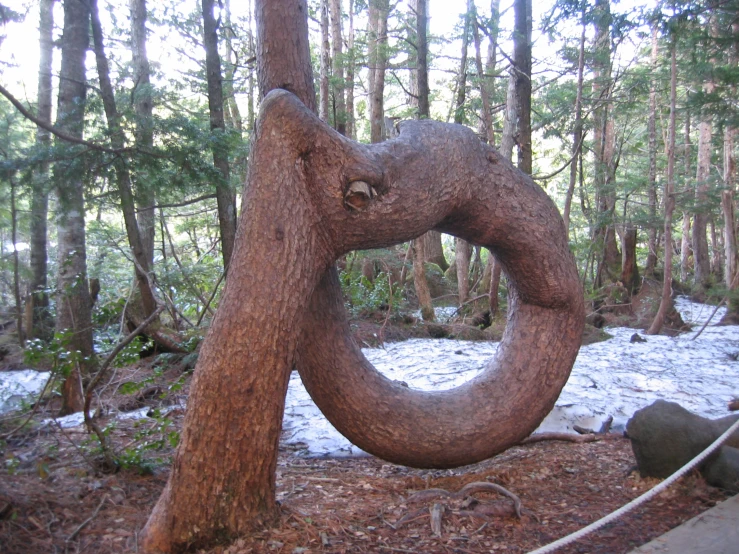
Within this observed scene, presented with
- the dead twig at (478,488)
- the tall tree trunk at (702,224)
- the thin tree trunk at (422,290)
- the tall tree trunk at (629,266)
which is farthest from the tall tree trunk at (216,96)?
the tall tree trunk at (702,224)

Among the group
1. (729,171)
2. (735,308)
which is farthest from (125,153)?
(729,171)

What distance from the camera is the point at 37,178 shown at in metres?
5.35

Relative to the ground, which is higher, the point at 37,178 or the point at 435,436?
the point at 37,178

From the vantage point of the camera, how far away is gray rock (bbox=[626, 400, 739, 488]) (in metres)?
3.38

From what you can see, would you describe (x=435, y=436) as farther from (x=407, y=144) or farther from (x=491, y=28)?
(x=491, y=28)

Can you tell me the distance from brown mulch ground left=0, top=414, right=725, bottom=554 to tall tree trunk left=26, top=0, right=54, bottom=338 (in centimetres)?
229

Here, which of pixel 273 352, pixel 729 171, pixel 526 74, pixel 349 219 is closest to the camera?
pixel 273 352

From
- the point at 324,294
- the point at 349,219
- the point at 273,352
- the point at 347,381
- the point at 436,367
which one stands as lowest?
the point at 436,367

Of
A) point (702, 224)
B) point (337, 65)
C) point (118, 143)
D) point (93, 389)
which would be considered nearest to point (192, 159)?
point (118, 143)

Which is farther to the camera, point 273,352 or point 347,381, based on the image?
point 347,381

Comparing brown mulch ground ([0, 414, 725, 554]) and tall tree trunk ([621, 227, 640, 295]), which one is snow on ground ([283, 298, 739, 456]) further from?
tall tree trunk ([621, 227, 640, 295])

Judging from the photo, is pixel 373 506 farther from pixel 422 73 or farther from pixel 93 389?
pixel 422 73

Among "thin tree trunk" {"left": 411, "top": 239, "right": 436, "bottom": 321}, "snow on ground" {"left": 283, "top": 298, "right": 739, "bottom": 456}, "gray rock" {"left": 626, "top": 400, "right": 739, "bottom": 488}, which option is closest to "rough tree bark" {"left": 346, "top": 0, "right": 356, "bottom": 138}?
"thin tree trunk" {"left": 411, "top": 239, "right": 436, "bottom": 321}

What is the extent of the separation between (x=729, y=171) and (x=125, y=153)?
1317 cm
